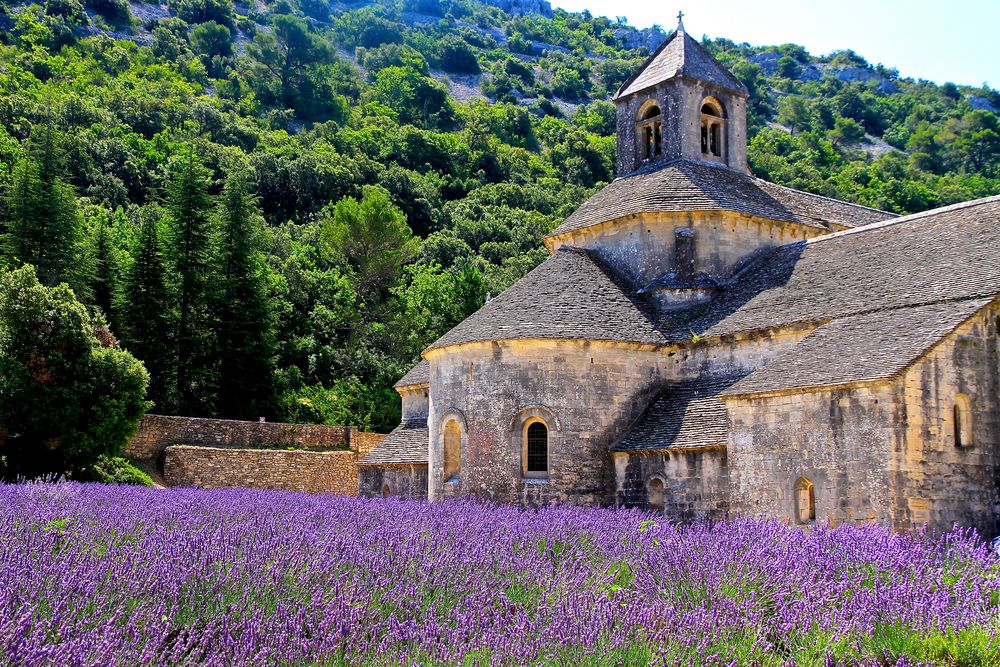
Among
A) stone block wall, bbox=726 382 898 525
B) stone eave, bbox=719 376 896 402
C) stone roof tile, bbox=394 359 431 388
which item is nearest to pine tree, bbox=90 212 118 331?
stone roof tile, bbox=394 359 431 388

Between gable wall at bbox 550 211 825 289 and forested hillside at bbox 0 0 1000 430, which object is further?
forested hillside at bbox 0 0 1000 430

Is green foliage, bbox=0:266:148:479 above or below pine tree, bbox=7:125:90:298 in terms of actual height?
below

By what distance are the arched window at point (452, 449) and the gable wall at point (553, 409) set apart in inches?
30.7

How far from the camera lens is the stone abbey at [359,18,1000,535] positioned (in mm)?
16688

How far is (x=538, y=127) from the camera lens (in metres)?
108

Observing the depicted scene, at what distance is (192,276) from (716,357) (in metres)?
24.8

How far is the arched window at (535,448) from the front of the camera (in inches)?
862

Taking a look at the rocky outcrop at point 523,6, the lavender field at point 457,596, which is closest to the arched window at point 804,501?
the lavender field at point 457,596

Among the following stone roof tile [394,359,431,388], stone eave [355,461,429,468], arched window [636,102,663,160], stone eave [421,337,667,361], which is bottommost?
stone eave [355,461,429,468]

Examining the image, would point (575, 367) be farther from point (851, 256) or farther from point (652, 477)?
point (851, 256)

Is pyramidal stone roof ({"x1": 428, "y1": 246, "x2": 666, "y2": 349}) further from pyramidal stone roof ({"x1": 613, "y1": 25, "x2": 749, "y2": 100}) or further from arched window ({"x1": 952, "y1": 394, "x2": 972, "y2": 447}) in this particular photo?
arched window ({"x1": 952, "y1": 394, "x2": 972, "y2": 447})

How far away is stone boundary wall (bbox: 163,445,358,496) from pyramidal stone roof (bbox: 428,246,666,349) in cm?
1176

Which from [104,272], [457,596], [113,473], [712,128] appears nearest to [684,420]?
[712,128]

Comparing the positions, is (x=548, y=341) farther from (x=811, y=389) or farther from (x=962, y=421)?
(x=962, y=421)
